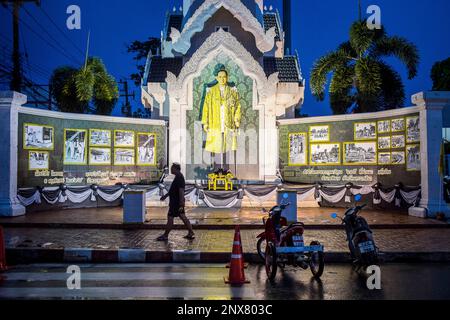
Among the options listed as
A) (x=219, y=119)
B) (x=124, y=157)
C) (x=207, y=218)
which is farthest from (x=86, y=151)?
(x=207, y=218)

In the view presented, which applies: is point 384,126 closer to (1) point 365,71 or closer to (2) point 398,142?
(2) point 398,142

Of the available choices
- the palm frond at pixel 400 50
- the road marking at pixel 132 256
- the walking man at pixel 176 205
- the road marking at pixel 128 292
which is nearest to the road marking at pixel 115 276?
the road marking at pixel 128 292

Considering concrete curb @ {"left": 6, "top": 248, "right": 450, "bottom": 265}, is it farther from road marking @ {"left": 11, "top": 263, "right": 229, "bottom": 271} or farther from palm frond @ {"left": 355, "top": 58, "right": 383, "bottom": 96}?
palm frond @ {"left": 355, "top": 58, "right": 383, "bottom": 96}

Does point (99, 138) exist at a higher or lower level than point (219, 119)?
lower

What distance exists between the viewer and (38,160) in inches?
606

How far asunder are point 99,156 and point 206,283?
1222 centimetres

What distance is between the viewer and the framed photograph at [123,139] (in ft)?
58.6

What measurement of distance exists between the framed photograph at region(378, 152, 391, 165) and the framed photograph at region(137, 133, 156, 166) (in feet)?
31.3

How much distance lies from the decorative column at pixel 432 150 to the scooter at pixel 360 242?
23.1 ft

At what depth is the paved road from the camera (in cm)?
575

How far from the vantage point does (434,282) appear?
21.5ft

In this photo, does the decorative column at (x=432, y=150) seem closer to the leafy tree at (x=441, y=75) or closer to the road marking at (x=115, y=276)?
the road marking at (x=115, y=276)

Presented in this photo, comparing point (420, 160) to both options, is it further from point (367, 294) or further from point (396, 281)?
point (367, 294)

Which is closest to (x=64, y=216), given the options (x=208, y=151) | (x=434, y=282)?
(x=208, y=151)
